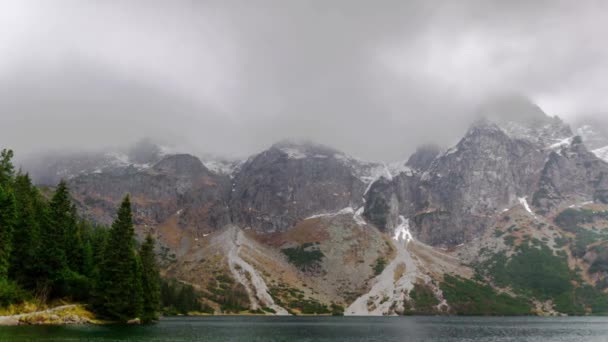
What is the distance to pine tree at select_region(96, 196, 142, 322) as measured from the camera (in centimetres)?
9519

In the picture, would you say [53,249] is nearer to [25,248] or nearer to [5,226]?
[25,248]

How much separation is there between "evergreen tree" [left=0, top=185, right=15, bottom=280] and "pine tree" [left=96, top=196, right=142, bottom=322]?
2065 cm

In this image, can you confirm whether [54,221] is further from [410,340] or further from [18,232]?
[410,340]

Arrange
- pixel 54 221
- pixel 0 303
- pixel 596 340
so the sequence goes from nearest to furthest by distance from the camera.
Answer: pixel 0 303 < pixel 54 221 < pixel 596 340

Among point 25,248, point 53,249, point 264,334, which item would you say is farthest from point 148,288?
point 25,248

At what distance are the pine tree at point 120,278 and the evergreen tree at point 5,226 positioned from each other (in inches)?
813

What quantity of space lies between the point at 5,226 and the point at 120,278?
2530 cm

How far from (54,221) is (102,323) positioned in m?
21.8

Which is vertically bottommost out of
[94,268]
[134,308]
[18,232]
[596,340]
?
[596,340]

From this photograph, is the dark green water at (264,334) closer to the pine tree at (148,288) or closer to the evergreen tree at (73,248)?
the pine tree at (148,288)

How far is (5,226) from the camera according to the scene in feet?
251

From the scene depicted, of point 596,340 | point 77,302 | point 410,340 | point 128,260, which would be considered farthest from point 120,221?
point 596,340

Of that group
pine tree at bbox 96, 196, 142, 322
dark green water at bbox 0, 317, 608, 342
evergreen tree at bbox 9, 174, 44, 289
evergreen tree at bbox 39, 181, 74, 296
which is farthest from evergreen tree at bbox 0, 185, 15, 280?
pine tree at bbox 96, 196, 142, 322

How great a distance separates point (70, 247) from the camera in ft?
316
